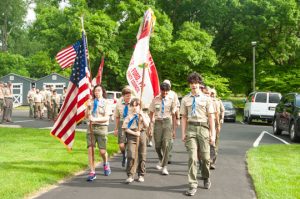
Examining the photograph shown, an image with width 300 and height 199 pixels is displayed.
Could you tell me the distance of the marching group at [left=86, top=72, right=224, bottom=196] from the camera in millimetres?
8000

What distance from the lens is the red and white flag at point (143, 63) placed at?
9445 millimetres

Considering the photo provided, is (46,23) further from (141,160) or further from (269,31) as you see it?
(141,160)

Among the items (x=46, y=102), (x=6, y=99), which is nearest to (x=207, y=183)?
(x=6, y=99)

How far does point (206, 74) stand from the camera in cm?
4069

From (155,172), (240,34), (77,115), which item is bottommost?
(155,172)

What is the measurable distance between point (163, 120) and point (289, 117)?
9.89 metres

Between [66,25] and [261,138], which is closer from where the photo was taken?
[261,138]

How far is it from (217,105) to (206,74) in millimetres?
30601

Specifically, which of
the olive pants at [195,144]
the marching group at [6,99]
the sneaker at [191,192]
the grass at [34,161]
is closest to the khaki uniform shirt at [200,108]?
the olive pants at [195,144]

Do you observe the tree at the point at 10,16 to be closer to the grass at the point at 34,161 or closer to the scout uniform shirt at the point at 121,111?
the grass at the point at 34,161

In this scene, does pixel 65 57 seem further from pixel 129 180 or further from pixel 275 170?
pixel 275 170

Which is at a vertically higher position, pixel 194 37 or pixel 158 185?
pixel 194 37

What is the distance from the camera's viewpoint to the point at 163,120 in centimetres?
973

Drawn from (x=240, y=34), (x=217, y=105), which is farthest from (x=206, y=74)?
(x=217, y=105)
